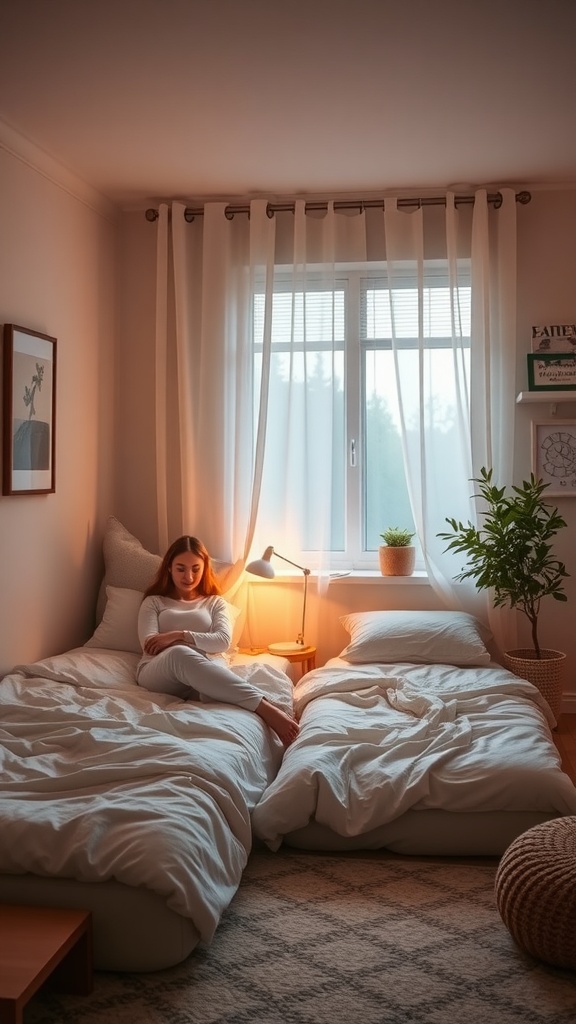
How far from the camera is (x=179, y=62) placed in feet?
10.3

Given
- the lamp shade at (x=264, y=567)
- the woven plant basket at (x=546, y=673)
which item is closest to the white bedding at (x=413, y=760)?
the woven plant basket at (x=546, y=673)

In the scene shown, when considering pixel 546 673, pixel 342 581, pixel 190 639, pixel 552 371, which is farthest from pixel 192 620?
pixel 552 371

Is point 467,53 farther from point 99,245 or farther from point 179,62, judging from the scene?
point 99,245

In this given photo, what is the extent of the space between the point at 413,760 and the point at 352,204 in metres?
2.84

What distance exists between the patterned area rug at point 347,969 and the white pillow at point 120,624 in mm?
1563

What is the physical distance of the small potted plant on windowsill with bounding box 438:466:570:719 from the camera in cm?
421

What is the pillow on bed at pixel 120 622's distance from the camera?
164 inches

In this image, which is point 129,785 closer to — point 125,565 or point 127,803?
point 127,803

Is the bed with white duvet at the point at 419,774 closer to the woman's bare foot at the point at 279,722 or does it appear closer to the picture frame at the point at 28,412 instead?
the woman's bare foot at the point at 279,722

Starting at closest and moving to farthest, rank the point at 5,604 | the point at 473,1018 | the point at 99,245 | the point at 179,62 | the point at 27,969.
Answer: the point at 27,969
the point at 473,1018
the point at 179,62
the point at 5,604
the point at 99,245

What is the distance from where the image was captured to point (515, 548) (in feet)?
13.9

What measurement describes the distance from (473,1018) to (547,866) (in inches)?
15.9

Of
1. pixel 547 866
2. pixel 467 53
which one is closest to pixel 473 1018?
pixel 547 866

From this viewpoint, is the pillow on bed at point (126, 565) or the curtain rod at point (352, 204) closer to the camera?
the pillow on bed at point (126, 565)
